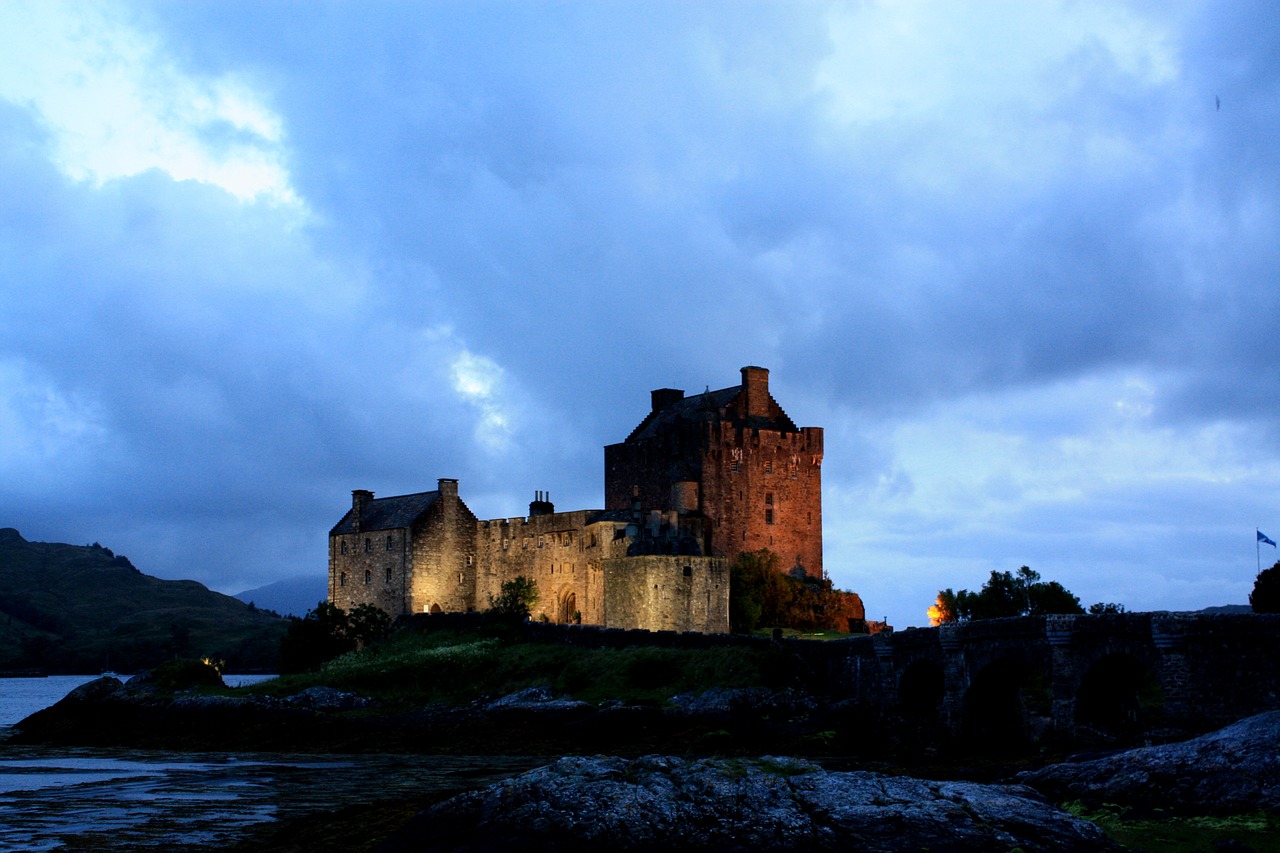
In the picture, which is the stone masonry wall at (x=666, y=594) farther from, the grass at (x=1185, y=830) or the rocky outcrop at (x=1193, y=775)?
the grass at (x=1185, y=830)

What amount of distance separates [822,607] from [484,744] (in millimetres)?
30520

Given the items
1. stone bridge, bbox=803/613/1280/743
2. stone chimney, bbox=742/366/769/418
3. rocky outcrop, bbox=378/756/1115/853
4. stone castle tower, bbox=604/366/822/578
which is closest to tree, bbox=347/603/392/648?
stone castle tower, bbox=604/366/822/578

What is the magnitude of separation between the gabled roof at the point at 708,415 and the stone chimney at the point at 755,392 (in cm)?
34

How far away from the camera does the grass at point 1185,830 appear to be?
18125mm

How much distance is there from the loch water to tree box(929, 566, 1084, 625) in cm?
2812

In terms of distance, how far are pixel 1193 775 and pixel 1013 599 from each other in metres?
37.2

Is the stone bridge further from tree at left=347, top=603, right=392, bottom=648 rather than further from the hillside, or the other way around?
the hillside

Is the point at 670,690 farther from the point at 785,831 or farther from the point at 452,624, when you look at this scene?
the point at 785,831

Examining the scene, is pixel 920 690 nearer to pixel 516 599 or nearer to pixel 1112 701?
pixel 1112 701

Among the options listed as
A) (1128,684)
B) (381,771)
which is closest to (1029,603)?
(1128,684)

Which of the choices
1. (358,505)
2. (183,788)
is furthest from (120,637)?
(183,788)

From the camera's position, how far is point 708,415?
71.1 metres

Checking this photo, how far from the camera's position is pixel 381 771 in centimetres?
3350

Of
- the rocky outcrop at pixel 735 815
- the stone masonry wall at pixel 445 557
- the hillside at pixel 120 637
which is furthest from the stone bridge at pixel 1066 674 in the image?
the hillside at pixel 120 637
